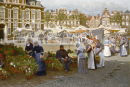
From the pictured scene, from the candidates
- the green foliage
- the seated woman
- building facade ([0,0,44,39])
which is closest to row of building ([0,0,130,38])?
building facade ([0,0,44,39])

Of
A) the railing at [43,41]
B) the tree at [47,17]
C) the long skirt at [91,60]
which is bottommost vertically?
the long skirt at [91,60]

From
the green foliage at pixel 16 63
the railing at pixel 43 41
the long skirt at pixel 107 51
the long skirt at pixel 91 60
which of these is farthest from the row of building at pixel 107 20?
the green foliage at pixel 16 63

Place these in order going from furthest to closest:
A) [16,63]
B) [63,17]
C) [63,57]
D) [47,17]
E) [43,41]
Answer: [43,41] → [63,17] → [47,17] → [63,57] → [16,63]

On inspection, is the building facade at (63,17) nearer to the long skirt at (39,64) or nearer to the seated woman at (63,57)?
the seated woman at (63,57)

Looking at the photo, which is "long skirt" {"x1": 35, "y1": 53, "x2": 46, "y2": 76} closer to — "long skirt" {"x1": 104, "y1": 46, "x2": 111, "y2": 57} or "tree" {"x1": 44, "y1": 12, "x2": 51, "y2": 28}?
"tree" {"x1": 44, "y1": 12, "x2": 51, "y2": 28}

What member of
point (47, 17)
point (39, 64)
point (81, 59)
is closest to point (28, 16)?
point (47, 17)

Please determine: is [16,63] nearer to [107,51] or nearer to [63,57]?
[63,57]

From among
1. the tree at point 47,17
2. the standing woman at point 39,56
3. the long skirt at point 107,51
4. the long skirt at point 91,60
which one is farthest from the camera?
the long skirt at point 107,51

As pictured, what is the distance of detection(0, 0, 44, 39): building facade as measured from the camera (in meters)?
9.84

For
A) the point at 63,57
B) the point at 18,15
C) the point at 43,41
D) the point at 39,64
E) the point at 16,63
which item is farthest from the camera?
the point at 43,41

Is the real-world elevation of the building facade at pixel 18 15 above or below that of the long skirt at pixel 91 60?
above

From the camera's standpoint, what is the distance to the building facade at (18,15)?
9.84 m

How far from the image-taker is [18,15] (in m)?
9.99

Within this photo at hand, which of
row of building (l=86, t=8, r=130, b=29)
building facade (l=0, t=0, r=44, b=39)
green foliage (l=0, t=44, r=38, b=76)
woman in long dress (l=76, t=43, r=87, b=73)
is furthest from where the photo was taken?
row of building (l=86, t=8, r=130, b=29)
